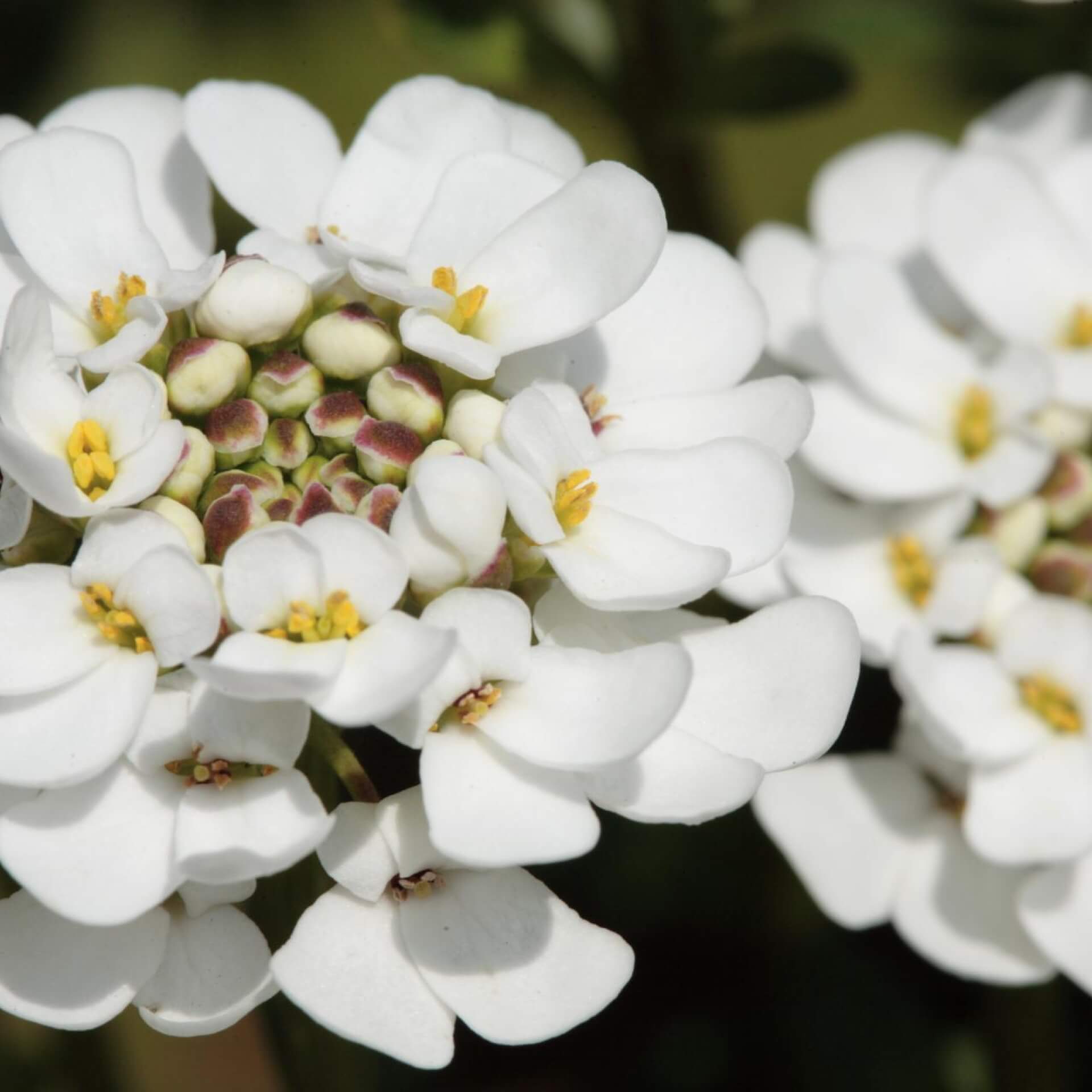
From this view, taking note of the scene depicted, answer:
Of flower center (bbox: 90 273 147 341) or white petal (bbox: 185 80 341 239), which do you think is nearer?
flower center (bbox: 90 273 147 341)

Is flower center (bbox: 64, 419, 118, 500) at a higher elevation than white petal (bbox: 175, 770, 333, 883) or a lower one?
higher

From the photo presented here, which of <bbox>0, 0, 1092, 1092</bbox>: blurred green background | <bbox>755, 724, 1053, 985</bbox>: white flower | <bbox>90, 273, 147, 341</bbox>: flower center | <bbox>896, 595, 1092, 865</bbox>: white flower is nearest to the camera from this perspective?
<bbox>90, 273, 147, 341</bbox>: flower center

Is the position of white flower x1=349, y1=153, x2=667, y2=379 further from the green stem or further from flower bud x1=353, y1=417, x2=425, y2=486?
the green stem

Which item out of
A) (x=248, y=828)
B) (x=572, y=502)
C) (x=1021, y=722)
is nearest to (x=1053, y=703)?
(x=1021, y=722)

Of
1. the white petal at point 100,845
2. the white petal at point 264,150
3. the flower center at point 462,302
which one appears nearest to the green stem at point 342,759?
the white petal at point 100,845

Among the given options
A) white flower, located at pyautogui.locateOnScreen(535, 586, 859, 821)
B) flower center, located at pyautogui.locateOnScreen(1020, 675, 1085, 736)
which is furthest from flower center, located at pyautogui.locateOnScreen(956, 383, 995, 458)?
white flower, located at pyautogui.locateOnScreen(535, 586, 859, 821)

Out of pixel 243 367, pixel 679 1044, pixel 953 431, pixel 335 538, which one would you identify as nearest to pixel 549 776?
pixel 335 538

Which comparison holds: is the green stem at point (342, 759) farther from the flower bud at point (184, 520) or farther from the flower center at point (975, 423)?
the flower center at point (975, 423)
